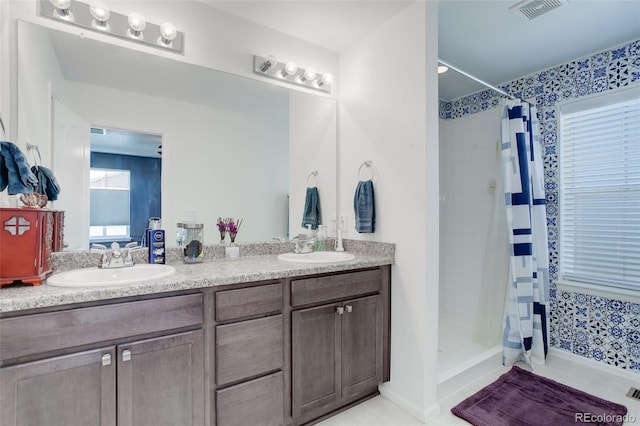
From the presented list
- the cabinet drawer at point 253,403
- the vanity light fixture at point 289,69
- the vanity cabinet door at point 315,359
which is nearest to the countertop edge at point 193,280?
the vanity cabinet door at point 315,359

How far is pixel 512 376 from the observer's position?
225 cm

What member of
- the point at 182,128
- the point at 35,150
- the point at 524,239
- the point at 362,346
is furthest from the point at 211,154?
the point at 524,239

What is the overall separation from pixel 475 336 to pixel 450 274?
2.57 ft

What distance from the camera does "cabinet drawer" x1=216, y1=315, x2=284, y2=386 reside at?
1.43 m

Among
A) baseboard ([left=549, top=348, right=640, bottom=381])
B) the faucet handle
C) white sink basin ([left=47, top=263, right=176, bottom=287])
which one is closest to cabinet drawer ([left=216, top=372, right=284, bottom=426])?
white sink basin ([left=47, top=263, right=176, bottom=287])

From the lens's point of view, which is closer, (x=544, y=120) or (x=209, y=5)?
(x=209, y=5)

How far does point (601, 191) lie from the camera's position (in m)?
2.43

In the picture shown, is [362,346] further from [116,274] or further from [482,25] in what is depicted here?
[482,25]

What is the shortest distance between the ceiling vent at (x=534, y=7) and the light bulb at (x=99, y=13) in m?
2.34

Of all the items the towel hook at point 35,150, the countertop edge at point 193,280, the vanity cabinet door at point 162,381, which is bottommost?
the vanity cabinet door at point 162,381

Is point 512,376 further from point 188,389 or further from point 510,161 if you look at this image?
point 188,389

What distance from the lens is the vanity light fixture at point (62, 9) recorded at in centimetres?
153

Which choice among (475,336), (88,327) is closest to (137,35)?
(88,327)

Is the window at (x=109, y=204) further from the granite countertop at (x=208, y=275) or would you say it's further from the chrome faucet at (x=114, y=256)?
the granite countertop at (x=208, y=275)
